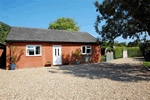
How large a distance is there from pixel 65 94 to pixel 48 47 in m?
9.63

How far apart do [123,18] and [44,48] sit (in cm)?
937

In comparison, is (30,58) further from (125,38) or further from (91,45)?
(125,38)

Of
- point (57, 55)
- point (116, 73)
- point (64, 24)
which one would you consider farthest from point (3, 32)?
point (116, 73)

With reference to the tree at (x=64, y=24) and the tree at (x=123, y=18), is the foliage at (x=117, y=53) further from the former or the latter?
the tree at (x=64, y=24)

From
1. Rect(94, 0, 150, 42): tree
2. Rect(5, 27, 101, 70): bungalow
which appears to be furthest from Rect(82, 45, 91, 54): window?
Rect(94, 0, 150, 42): tree

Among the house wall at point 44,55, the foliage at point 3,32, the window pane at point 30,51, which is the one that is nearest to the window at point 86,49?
the house wall at point 44,55

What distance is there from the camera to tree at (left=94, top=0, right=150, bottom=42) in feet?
28.0

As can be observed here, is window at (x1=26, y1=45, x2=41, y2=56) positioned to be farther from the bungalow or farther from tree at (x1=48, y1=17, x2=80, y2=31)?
tree at (x1=48, y1=17, x2=80, y2=31)

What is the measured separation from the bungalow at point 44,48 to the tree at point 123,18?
3.29m

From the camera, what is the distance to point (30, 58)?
1254 cm

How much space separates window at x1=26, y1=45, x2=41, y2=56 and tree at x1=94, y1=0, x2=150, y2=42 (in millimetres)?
7522

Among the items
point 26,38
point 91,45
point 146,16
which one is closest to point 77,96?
point 146,16

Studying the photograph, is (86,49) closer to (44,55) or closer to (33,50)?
(44,55)

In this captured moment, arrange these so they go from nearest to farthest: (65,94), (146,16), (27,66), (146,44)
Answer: (65,94) < (146,16) < (146,44) < (27,66)
